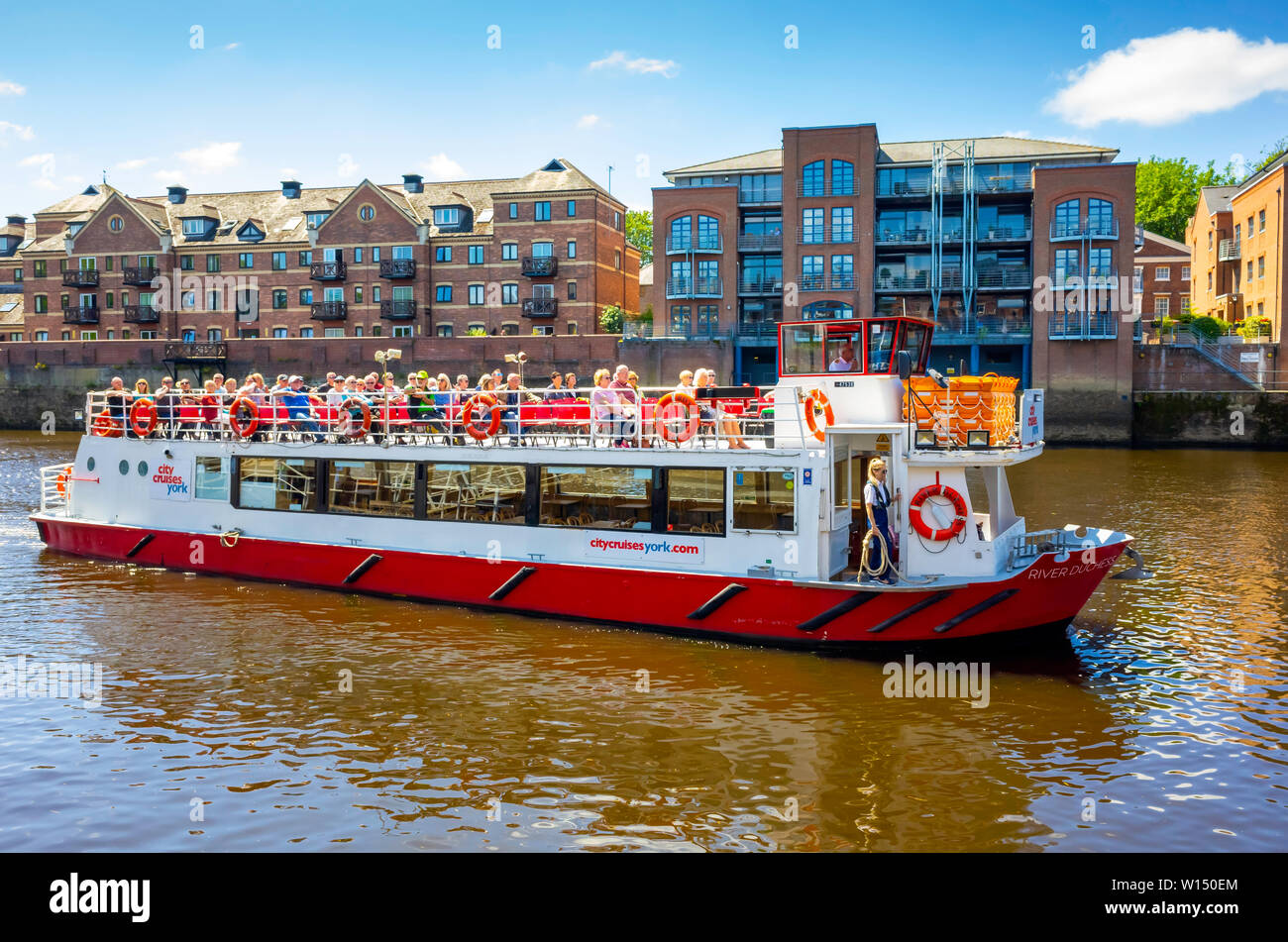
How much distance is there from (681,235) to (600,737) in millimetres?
54906

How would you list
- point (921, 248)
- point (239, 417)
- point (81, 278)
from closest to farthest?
point (239, 417)
point (921, 248)
point (81, 278)

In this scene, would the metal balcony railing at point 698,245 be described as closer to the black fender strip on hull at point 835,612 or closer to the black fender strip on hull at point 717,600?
the black fender strip on hull at point 717,600

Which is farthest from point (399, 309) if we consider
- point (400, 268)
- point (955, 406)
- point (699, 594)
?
point (955, 406)

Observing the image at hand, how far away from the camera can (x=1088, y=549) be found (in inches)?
566

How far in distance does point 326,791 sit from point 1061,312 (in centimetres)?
5593

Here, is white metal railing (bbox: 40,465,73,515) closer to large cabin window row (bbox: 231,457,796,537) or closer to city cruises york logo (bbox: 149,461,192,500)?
city cruises york logo (bbox: 149,461,192,500)

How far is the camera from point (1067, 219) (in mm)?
57938

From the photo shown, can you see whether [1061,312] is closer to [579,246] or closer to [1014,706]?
[579,246]

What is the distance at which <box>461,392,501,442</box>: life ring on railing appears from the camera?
17781 mm

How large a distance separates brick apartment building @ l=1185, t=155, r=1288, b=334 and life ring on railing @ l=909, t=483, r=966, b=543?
55.1 m

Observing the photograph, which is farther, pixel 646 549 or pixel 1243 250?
pixel 1243 250

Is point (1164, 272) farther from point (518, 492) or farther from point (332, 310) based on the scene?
point (518, 492)
